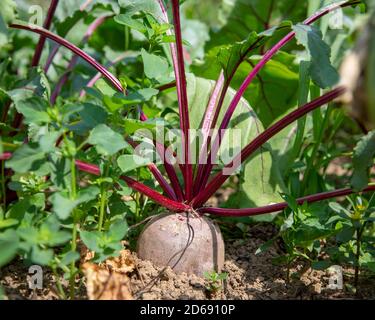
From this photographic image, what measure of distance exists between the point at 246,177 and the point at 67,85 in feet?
2.73

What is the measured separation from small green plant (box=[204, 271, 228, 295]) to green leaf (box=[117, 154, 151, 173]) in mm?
289

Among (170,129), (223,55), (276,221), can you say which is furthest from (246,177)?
(223,55)

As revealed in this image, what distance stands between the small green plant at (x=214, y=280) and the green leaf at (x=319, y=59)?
1.53ft

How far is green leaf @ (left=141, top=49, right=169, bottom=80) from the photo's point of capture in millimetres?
1277

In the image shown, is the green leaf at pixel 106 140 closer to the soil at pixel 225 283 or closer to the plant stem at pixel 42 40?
the soil at pixel 225 283

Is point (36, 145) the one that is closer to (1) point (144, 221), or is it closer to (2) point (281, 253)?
(1) point (144, 221)

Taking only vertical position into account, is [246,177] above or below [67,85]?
below

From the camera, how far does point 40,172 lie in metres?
1.19

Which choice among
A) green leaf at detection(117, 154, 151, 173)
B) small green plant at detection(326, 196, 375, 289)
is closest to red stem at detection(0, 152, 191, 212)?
green leaf at detection(117, 154, 151, 173)

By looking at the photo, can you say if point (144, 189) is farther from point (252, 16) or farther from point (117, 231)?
point (252, 16)

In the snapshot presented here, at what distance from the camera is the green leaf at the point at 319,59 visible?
1264 millimetres

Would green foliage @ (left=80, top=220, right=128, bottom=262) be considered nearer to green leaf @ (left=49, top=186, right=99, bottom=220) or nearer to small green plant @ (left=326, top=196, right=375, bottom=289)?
green leaf @ (left=49, top=186, right=99, bottom=220)
